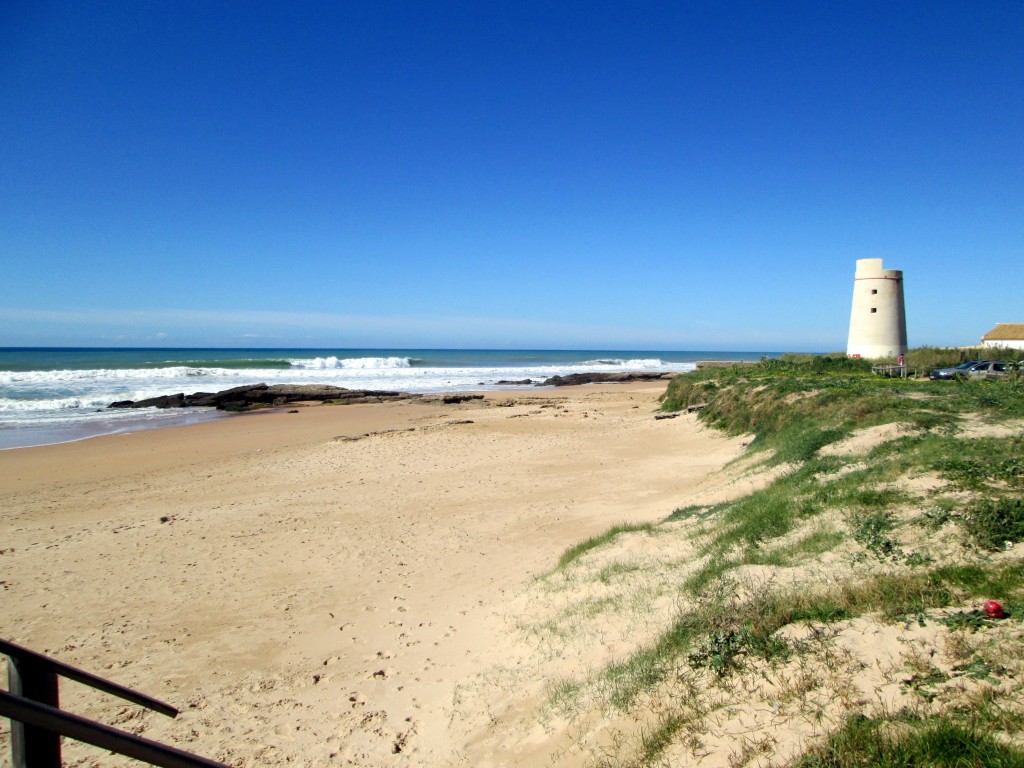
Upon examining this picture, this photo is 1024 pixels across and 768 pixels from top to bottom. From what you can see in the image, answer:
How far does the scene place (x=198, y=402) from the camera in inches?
1187

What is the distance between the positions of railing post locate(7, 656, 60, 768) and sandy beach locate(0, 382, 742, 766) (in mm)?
2795

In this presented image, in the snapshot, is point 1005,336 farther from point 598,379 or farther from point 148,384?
point 148,384

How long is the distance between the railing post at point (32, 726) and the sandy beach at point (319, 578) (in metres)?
2.79

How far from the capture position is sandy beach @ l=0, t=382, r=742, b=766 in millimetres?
4559

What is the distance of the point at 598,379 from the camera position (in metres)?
47.3

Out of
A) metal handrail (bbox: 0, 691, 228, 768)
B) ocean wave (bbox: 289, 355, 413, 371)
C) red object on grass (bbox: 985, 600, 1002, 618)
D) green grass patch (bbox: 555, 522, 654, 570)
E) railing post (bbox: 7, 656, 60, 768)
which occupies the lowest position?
green grass patch (bbox: 555, 522, 654, 570)

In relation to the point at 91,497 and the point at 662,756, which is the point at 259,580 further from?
the point at 91,497

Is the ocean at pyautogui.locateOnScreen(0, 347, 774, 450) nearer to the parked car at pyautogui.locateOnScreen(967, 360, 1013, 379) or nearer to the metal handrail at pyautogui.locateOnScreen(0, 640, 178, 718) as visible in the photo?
the metal handrail at pyautogui.locateOnScreen(0, 640, 178, 718)

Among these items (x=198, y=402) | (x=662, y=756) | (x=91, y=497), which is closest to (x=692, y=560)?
(x=662, y=756)

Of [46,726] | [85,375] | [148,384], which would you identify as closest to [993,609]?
[46,726]

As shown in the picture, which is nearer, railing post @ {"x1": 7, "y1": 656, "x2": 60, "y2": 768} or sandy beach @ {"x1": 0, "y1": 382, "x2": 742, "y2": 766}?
railing post @ {"x1": 7, "y1": 656, "x2": 60, "y2": 768}

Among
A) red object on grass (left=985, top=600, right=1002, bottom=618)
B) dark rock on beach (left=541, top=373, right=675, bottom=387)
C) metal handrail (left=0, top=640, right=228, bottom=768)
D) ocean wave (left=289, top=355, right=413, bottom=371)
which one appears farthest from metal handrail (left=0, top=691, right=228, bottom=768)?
ocean wave (left=289, top=355, right=413, bottom=371)

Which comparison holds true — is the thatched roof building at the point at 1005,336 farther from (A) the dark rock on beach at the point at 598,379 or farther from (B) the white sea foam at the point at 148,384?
(B) the white sea foam at the point at 148,384

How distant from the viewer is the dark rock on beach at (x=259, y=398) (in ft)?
95.0
